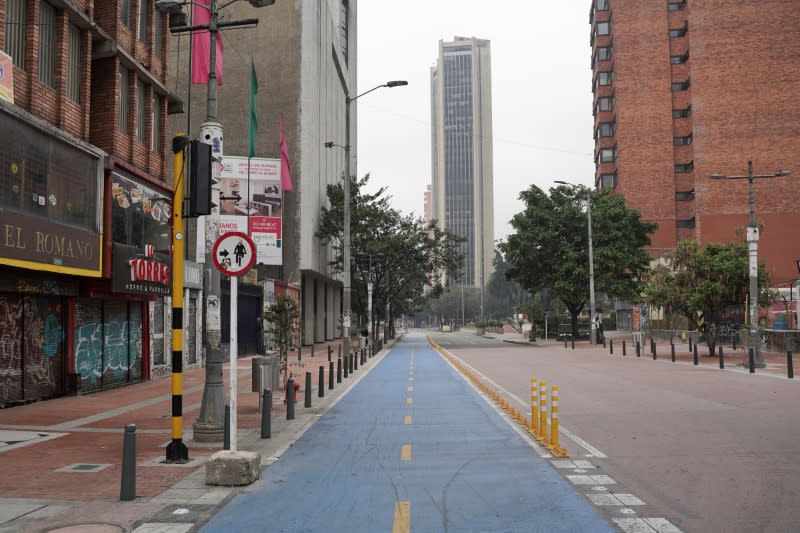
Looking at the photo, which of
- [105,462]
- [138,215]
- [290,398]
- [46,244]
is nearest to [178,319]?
[105,462]

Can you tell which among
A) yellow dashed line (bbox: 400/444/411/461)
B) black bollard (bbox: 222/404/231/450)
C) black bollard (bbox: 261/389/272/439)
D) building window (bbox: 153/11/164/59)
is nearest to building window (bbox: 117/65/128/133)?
building window (bbox: 153/11/164/59)

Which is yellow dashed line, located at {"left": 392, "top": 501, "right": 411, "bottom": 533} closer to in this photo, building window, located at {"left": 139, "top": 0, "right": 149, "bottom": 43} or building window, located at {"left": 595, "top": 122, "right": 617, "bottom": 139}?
building window, located at {"left": 139, "top": 0, "right": 149, "bottom": 43}

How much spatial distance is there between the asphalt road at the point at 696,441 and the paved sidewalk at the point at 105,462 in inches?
188

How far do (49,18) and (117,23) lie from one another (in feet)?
9.46

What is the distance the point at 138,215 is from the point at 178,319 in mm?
12808

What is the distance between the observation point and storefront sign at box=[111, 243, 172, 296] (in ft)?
62.8

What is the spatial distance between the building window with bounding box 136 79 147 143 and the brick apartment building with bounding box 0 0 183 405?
0.03 m

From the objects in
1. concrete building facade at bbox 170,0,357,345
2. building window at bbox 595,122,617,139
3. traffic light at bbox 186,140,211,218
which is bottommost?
traffic light at bbox 186,140,211,218

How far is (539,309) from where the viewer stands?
86250 mm

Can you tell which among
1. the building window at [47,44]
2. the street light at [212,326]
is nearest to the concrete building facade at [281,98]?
the building window at [47,44]

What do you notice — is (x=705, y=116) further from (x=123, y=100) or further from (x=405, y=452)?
(x=405, y=452)

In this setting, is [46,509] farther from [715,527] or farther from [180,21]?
[180,21]

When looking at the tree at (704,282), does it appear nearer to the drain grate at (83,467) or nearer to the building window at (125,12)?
the building window at (125,12)

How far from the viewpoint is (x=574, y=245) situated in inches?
2288
